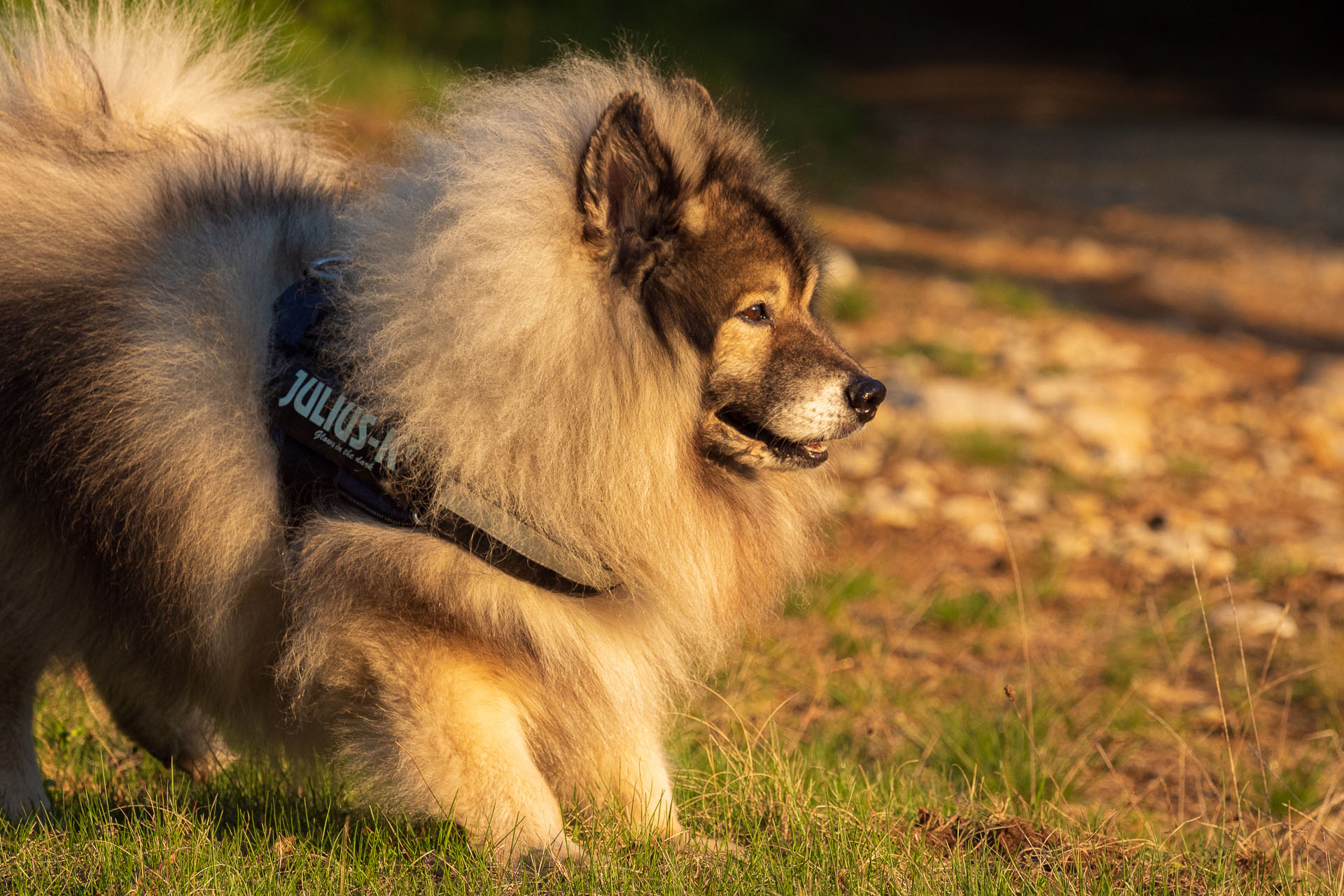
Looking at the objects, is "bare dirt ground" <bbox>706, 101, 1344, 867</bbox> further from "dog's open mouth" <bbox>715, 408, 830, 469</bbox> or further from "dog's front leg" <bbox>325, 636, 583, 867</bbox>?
"dog's front leg" <bbox>325, 636, 583, 867</bbox>

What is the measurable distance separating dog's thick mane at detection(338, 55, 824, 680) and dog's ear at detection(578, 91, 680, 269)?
42 millimetres

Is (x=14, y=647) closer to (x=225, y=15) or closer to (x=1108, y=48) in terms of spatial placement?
(x=225, y=15)

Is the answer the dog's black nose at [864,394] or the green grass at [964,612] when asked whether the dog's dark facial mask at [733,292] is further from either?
the green grass at [964,612]

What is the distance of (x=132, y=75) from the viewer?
3164 millimetres

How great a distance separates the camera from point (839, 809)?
8.61ft

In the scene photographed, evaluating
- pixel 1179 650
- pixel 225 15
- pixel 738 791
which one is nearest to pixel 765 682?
pixel 738 791

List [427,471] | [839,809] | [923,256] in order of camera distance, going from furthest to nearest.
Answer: [923,256], [839,809], [427,471]

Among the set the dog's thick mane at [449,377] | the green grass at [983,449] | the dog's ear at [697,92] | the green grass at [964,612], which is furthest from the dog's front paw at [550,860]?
the green grass at [983,449]

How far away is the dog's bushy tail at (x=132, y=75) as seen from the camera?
2998 millimetres

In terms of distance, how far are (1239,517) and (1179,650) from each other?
1.46 meters

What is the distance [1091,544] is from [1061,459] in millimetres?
831

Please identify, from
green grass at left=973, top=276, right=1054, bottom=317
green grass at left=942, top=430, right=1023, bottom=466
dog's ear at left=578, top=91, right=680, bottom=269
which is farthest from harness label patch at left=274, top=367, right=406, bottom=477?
green grass at left=973, top=276, right=1054, bottom=317

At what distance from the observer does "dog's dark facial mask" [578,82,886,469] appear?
2490 millimetres

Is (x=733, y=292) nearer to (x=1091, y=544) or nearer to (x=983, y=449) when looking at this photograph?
(x=1091, y=544)
